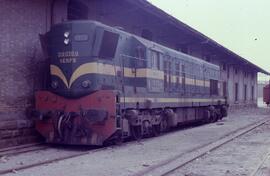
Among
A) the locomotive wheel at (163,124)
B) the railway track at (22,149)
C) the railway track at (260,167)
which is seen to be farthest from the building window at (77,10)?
the railway track at (260,167)

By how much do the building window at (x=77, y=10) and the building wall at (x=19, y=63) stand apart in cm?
174

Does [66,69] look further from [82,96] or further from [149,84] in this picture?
[149,84]

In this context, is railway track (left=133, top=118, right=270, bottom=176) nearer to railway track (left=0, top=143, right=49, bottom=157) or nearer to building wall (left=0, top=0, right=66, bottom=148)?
railway track (left=0, top=143, right=49, bottom=157)

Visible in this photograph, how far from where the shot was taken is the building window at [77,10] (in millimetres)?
15555

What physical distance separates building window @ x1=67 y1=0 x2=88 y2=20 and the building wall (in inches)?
68.4

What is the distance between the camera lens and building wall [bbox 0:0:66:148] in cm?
1209

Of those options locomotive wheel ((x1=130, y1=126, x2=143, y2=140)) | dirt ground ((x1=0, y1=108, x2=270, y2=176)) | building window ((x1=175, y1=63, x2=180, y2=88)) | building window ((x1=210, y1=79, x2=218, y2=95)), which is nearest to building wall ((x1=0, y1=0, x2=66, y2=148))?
dirt ground ((x1=0, y1=108, x2=270, y2=176))

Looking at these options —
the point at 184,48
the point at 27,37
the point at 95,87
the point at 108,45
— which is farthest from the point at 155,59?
the point at 184,48

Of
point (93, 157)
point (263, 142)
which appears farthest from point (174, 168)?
point (263, 142)

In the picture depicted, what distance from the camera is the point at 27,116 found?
12867 mm

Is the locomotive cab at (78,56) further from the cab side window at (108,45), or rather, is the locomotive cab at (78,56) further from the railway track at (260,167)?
the railway track at (260,167)

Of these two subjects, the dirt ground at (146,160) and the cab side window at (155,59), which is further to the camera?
the cab side window at (155,59)

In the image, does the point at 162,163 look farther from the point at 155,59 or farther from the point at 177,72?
the point at 177,72

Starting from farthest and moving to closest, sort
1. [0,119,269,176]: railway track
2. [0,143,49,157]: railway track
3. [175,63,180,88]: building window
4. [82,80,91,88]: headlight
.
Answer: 1. [175,63,180,88]: building window
2. [82,80,91,88]: headlight
3. [0,143,49,157]: railway track
4. [0,119,269,176]: railway track
